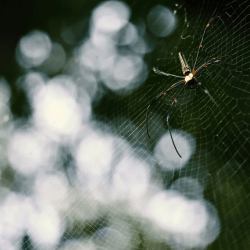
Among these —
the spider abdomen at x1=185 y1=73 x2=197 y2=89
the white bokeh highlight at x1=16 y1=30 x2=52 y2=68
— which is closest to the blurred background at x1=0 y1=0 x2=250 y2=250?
the white bokeh highlight at x1=16 y1=30 x2=52 y2=68

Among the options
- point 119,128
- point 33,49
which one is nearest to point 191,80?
point 119,128

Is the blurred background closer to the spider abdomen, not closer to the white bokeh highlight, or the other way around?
the white bokeh highlight

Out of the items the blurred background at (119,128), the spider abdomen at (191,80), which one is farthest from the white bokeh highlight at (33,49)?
the spider abdomen at (191,80)

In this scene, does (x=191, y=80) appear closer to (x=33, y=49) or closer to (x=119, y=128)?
(x=119, y=128)

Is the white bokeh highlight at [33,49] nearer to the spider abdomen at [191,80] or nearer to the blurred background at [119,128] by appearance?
the blurred background at [119,128]

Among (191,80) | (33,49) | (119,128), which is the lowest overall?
(119,128)

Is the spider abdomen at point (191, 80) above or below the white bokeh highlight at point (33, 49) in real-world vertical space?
above

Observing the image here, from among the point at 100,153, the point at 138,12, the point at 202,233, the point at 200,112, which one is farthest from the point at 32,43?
the point at 202,233

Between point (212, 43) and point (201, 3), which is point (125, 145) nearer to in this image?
point (212, 43)
